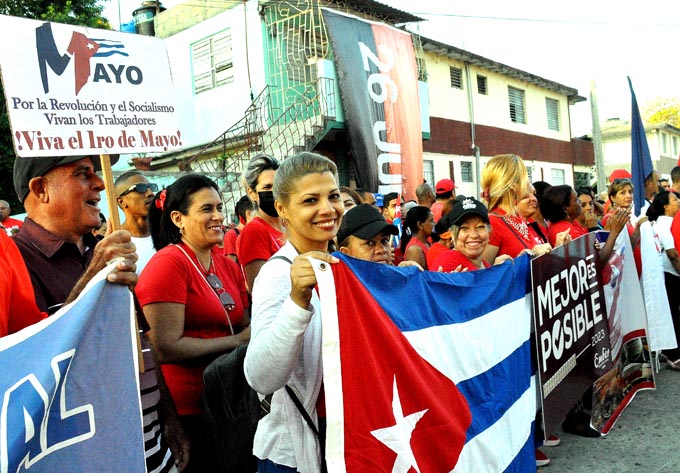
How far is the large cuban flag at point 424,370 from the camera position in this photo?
2.19 meters

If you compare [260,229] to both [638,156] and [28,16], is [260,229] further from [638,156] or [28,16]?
[28,16]

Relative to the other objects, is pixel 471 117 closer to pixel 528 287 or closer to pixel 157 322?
pixel 528 287

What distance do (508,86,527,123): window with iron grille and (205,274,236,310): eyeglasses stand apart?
22.2 meters

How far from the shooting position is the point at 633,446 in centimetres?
451

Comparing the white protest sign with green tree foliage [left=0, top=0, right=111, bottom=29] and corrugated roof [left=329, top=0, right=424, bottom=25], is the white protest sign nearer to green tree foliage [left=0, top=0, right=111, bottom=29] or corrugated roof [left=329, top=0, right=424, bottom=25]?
green tree foliage [left=0, top=0, right=111, bottom=29]

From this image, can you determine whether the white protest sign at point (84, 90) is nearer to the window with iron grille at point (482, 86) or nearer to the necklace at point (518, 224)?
the necklace at point (518, 224)

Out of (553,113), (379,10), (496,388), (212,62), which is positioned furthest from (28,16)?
(553,113)

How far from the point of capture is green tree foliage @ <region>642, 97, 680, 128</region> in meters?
60.6

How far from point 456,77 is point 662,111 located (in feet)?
163

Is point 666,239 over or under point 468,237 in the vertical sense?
under

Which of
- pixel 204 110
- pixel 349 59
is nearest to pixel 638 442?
pixel 349 59

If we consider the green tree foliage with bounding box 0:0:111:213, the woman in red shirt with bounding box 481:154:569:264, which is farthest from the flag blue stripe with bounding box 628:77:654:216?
the green tree foliage with bounding box 0:0:111:213

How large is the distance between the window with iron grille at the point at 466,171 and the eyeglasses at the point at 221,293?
60.1 ft

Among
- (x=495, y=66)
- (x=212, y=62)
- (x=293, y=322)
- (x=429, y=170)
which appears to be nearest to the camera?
(x=293, y=322)
